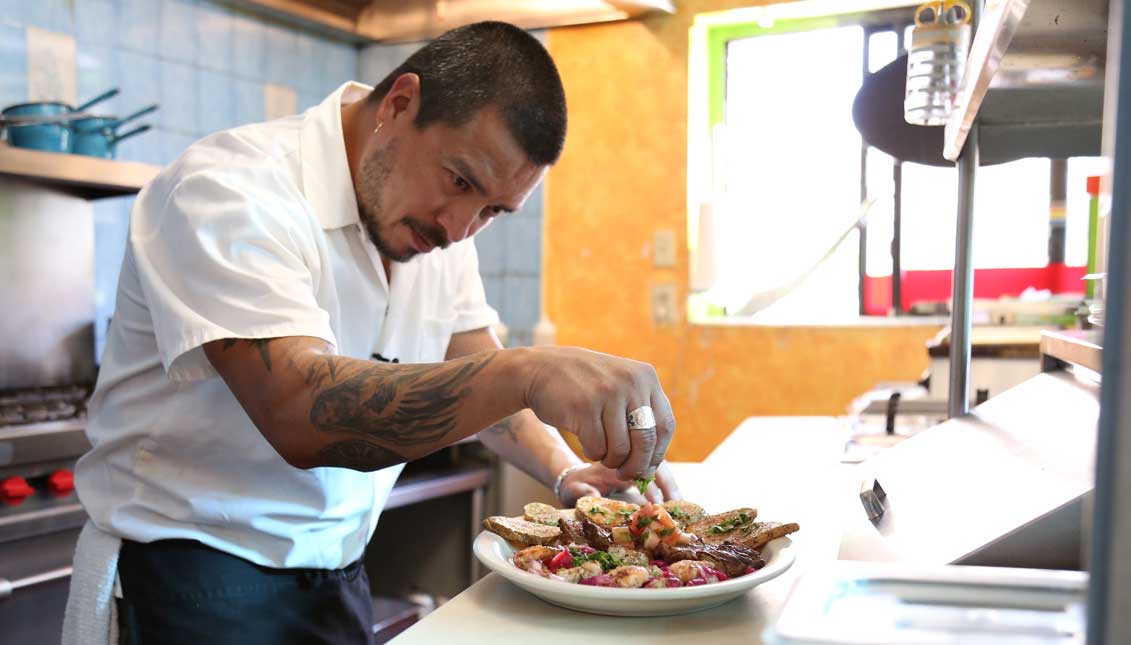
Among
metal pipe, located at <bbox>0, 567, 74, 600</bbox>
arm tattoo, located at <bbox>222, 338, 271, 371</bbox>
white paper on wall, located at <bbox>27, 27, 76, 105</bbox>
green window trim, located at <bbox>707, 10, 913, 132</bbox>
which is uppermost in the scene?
green window trim, located at <bbox>707, 10, 913, 132</bbox>

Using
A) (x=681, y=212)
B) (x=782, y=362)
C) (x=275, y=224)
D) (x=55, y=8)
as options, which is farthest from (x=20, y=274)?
(x=782, y=362)

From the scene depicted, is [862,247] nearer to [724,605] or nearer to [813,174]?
[813,174]

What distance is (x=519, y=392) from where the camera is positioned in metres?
0.93

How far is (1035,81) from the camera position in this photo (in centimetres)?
110

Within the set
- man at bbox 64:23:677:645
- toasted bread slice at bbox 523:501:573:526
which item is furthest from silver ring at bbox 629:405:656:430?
toasted bread slice at bbox 523:501:573:526

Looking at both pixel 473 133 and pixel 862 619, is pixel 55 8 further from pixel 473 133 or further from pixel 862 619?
pixel 862 619

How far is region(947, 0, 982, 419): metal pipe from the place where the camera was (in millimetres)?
1465

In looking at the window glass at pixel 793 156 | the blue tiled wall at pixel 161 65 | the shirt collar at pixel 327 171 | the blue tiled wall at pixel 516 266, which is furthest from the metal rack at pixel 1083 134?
the blue tiled wall at pixel 161 65

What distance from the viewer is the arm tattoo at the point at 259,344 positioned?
39.0 inches

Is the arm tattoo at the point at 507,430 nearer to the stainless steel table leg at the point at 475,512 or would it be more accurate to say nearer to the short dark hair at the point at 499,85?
the short dark hair at the point at 499,85

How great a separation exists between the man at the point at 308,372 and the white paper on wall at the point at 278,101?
6.67 feet

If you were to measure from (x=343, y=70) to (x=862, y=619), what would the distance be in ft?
11.5

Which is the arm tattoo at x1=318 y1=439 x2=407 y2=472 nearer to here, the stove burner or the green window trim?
the stove burner

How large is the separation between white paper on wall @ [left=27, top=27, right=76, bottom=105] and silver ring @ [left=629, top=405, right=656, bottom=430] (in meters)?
2.37
